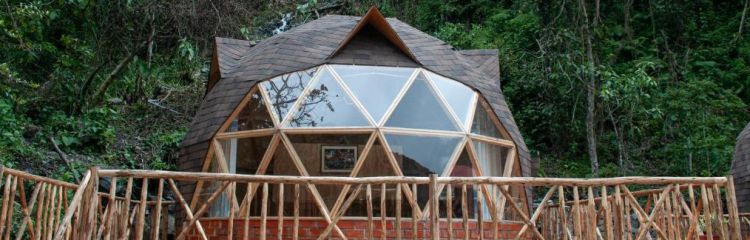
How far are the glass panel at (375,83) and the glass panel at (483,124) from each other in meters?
1.03

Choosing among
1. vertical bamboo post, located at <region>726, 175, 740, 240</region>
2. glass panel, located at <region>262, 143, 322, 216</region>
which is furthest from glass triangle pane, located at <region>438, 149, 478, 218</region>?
vertical bamboo post, located at <region>726, 175, 740, 240</region>

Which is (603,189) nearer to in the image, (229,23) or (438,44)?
(438,44)

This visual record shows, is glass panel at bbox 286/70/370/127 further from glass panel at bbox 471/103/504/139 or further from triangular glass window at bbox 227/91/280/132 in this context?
glass panel at bbox 471/103/504/139

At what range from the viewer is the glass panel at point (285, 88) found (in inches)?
367

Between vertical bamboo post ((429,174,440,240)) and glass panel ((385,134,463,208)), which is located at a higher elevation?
glass panel ((385,134,463,208))

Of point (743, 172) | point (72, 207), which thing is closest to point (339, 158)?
point (72, 207)

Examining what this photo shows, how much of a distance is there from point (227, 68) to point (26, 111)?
5247 mm

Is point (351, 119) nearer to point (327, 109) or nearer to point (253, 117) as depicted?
point (327, 109)

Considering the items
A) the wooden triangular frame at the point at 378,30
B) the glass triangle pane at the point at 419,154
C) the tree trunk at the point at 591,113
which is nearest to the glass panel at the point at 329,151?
the glass triangle pane at the point at 419,154

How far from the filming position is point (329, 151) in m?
8.93

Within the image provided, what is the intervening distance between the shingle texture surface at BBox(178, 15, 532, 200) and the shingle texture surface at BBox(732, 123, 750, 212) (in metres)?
6.40

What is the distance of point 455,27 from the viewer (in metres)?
19.7

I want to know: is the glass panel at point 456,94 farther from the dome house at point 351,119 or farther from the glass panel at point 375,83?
the glass panel at point 375,83

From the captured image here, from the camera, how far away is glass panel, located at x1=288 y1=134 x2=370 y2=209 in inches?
352
